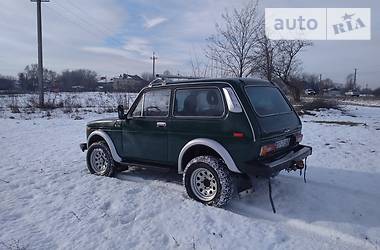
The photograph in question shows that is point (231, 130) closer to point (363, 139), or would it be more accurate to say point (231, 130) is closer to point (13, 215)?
point (13, 215)

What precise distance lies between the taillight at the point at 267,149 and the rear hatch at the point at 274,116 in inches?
2.4

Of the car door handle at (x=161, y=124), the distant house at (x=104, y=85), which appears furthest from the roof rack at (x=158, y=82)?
the distant house at (x=104, y=85)

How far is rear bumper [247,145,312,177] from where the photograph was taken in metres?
4.19

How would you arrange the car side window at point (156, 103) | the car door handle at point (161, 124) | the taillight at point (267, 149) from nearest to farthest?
the taillight at point (267, 149)
the car door handle at point (161, 124)
the car side window at point (156, 103)

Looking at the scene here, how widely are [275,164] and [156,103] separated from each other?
2.28 metres

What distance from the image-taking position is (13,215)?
4.38 m

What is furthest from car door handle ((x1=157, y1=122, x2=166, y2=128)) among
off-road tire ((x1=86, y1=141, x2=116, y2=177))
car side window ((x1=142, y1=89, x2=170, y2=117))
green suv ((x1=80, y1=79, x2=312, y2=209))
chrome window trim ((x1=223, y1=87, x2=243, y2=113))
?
Answer: off-road tire ((x1=86, y1=141, x2=116, y2=177))

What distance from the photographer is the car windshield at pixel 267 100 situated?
15.2 feet

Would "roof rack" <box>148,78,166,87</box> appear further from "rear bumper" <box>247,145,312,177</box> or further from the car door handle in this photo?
"rear bumper" <box>247,145,312,177</box>

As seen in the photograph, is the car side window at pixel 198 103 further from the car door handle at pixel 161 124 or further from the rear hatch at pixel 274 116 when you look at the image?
the rear hatch at pixel 274 116

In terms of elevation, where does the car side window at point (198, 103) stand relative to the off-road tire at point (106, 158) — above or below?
above

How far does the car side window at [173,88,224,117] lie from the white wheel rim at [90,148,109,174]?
2044mm

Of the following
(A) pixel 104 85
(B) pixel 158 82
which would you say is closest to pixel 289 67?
(B) pixel 158 82

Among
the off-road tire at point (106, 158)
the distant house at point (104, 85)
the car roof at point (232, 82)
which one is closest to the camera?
the car roof at point (232, 82)
